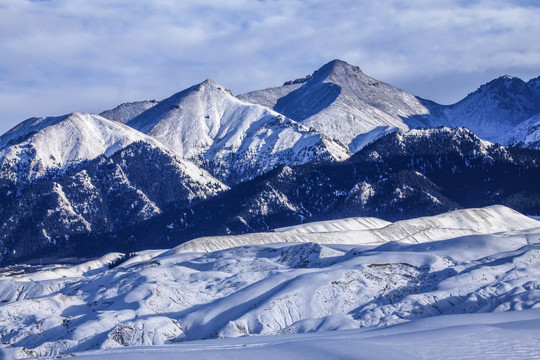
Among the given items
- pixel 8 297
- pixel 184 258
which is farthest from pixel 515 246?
pixel 8 297

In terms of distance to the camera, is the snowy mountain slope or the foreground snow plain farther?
the foreground snow plain

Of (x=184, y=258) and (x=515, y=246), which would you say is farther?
(x=184, y=258)

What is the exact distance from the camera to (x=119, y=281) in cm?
15688

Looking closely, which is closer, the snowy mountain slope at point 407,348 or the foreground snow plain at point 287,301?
the snowy mountain slope at point 407,348

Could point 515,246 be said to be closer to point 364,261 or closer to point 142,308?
point 364,261

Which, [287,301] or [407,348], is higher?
[287,301]

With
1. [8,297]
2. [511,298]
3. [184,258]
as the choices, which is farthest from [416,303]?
[8,297]

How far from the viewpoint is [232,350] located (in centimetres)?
6138

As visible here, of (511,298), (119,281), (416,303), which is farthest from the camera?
(119,281)

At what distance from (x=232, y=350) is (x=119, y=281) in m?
98.2

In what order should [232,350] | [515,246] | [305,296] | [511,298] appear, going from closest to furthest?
1. [232,350]
2. [511,298]
3. [305,296]
4. [515,246]

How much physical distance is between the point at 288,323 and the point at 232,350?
58.4 metres

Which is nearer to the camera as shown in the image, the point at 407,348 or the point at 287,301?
the point at 407,348

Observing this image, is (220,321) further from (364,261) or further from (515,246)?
(515,246)
